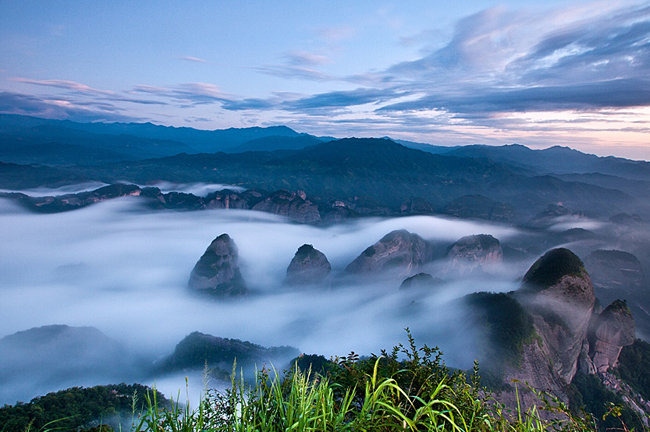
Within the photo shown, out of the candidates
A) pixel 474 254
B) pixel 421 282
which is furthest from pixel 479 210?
pixel 421 282

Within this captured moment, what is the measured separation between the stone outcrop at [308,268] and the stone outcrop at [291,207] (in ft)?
216

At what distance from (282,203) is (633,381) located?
140695 millimetres

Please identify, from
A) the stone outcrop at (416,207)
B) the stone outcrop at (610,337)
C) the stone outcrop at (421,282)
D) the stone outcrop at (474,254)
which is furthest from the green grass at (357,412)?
the stone outcrop at (416,207)

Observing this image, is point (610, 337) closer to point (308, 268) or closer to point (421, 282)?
point (421, 282)

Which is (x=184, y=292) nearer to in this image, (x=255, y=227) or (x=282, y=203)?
(x=255, y=227)

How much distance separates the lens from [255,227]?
161 m

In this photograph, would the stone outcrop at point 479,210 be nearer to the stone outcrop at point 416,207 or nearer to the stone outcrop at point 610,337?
the stone outcrop at point 416,207

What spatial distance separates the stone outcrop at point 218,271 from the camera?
92688 mm

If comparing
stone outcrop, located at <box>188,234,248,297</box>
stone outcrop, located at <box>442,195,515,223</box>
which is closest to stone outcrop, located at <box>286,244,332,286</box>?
stone outcrop, located at <box>188,234,248,297</box>

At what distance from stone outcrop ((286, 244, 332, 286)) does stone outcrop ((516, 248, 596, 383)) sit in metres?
59.8

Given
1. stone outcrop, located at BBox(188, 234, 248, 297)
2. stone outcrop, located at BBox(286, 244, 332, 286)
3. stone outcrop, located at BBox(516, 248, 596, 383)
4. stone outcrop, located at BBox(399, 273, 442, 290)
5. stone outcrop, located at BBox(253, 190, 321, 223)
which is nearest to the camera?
stone outcrop, located at BBox(516, 248, 596, 383)

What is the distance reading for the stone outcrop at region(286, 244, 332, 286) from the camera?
95875mm

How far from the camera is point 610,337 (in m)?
43.7

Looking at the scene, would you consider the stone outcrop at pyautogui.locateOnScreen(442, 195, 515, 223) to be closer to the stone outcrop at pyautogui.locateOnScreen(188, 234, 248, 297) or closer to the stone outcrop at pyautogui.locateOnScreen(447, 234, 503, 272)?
the stone outcrop at pyautogui.locateOnScreen(447, 234, 503, 272)
